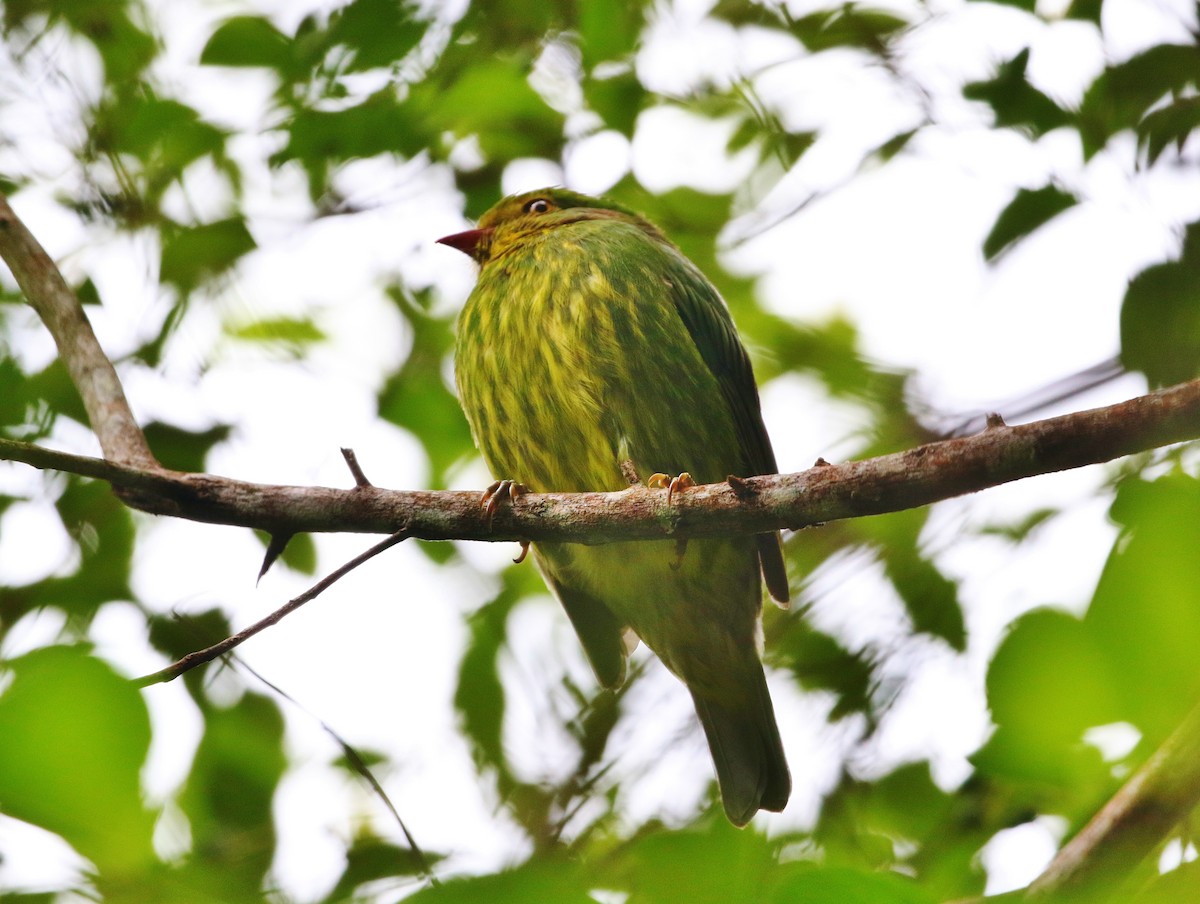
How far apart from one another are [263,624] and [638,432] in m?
1.46

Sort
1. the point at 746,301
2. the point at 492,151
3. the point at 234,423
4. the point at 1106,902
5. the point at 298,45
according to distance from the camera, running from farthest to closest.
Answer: the point at 746,301 < the point at 492,151 < the point at 234,423 < the point at 298,45 < the point at 1106,902

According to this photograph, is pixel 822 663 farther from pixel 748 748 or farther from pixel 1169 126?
pixel 1169 126

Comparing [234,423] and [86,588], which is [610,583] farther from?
[86,588]

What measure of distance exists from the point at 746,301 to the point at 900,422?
1209mm

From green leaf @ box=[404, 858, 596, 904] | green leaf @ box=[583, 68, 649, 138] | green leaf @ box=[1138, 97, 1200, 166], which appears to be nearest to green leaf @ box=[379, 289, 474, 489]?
green leaf @ box=[583, 68, 649, 138]

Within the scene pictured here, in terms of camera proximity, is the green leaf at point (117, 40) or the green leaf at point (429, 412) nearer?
the green leaf at point (117, 40)

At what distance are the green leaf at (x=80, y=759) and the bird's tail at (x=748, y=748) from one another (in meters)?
2.19

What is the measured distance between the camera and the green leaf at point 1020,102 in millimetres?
2951

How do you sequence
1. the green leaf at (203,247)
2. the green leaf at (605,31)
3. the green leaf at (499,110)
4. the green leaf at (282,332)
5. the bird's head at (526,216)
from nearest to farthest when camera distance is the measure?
the green leaf at (499,110)
the green leaf at (605,31)
the green leaf at (203,247)
the green leaf at (282,332)
the bird's head at (526,216)

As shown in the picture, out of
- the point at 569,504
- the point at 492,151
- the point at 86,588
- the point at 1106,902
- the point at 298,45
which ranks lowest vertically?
the point at 1106,902

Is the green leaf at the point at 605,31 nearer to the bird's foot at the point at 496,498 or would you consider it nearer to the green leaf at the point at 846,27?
the green leaf at the point at 846,27

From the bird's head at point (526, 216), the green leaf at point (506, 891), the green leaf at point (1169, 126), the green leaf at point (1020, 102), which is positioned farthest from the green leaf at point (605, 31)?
the green leaf at point (506, 891)

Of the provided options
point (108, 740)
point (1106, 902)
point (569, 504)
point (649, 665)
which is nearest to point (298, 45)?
point (569, 504)

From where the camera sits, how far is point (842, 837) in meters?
3.06
